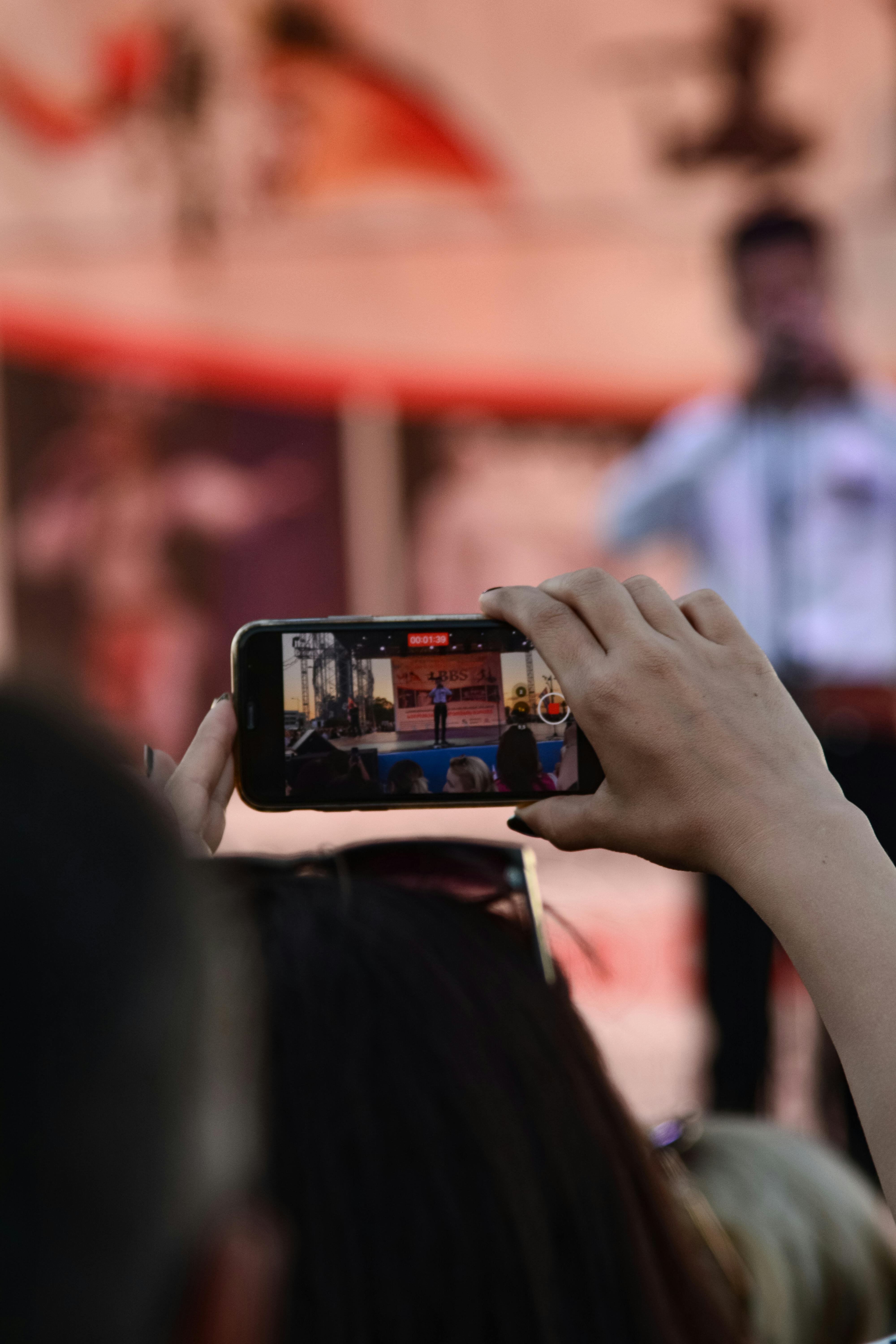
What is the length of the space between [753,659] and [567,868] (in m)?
2.49

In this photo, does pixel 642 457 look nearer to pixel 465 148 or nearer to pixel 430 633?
pixel 465 148

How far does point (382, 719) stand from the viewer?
2.48 feet

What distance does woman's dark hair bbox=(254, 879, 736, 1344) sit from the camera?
41 cm

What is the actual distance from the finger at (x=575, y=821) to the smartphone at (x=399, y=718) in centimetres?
3

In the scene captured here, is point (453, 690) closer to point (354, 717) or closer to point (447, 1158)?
point (354, 717)

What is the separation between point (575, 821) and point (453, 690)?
Result: 0.42 ft

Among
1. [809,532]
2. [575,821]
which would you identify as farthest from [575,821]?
[809,532]

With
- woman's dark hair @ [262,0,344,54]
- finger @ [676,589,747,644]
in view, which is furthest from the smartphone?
woman's dark hair @ [262,0,344,54]

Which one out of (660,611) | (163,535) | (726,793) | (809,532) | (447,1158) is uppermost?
(163,535)

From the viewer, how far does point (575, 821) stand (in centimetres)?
67

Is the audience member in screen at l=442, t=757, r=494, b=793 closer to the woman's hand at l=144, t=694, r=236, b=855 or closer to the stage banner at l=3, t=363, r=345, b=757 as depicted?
the woman's hand at l=144, t=694, r=236, b=855

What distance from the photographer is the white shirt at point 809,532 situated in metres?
2.44

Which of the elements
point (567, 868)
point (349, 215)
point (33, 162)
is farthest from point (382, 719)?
point (33, 162)

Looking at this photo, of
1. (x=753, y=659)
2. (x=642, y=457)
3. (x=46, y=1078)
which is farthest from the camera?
(x=642, y=457)
